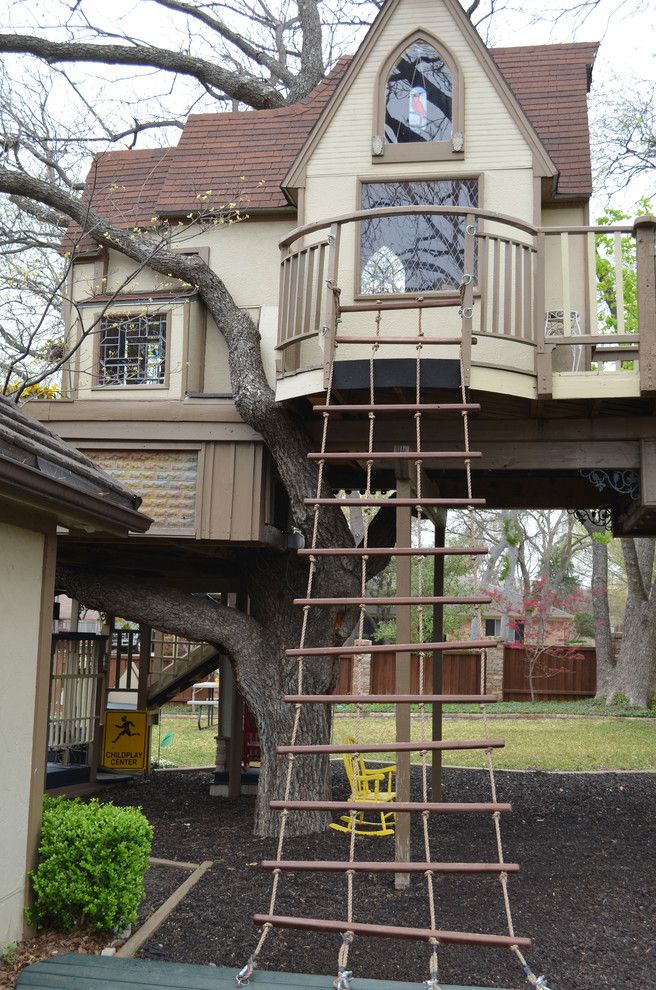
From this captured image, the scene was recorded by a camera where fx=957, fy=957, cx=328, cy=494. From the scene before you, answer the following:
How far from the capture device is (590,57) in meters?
10.2

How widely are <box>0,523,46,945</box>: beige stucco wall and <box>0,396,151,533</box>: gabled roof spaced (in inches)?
14.1

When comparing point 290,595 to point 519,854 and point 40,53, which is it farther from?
point 40,53

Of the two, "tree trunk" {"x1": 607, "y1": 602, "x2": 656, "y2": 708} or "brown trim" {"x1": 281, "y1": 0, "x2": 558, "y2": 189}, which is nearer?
"brown trim" {"x1": 281, "y1": 0, "x2": 558, "y2": 189}

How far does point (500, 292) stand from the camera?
26.9 feet

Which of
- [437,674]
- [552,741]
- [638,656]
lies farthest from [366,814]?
[638,656]

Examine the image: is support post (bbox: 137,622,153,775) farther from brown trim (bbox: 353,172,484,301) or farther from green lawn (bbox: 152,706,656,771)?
brown trim (bbox: 353,172,484,301)

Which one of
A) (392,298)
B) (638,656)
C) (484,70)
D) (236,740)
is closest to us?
(392,298)

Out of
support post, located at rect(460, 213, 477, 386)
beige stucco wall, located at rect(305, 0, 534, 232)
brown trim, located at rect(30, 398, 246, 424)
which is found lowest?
brown trim, located at rect(30, 398, 246, 424)

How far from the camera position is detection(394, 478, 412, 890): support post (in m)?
6.99

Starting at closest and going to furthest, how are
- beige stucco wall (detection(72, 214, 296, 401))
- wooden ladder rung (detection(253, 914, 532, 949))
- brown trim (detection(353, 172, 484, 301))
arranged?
wooden ladder rung (detection(253, 914, 532, 949)) < brown trim (detection(353, 172, 484, 301)) < beige stucco wall (detection(72, 214, 296, 401))

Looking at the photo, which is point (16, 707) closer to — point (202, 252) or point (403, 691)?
point (403, 691)

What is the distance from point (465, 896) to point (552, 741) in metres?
10.6

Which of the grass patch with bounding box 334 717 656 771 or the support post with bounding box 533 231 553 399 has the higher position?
the support post with bounding box 533 231 553 399

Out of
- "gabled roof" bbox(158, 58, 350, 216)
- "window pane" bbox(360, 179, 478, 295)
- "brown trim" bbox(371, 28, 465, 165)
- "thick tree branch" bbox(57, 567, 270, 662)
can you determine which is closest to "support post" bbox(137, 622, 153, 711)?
"thick tree branch" bbox(57, 567, 270, 662)
